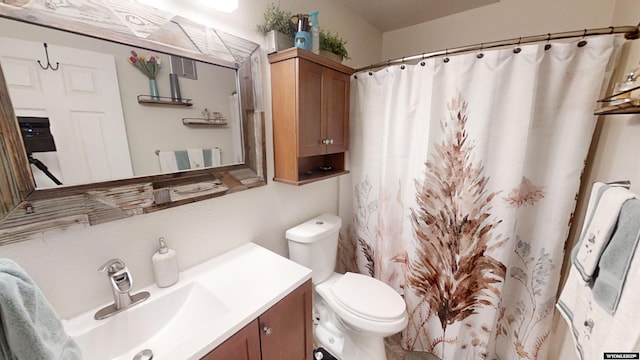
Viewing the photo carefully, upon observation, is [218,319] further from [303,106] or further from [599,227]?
[599,227]

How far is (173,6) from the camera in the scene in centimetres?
90

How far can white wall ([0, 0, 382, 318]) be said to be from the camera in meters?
0.74

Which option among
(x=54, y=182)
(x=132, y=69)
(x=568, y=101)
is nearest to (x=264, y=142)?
(x=132, y=69)

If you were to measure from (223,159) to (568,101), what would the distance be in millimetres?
1739

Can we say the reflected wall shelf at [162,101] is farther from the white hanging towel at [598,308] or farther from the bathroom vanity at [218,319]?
the white hanging towel at [598,308]

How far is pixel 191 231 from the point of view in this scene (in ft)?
3.43

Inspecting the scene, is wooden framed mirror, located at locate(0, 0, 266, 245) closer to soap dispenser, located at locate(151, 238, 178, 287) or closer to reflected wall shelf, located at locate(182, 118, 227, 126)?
reflected wall shelf, located at locate(182, 118, 227, 126)

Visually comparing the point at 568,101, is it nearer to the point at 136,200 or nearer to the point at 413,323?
the point at 413,323

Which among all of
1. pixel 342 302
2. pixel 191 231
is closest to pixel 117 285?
pixel 191 231

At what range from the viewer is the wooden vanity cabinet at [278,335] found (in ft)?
2.51

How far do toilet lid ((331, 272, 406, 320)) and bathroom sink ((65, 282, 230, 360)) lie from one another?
73 cm

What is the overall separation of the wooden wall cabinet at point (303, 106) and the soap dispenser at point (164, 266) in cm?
63

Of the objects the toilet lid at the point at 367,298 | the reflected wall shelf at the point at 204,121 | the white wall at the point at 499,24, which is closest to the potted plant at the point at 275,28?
the reflected wall shelf at the point at 204,121

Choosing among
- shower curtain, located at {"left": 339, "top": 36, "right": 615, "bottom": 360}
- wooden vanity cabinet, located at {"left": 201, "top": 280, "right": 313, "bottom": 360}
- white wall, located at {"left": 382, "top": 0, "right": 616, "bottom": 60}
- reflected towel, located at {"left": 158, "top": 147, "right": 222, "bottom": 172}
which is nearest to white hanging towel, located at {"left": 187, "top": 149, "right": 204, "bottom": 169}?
reflected towel, located at {"left": 158, "top": 147, "right": 222, "bottom": 172}
